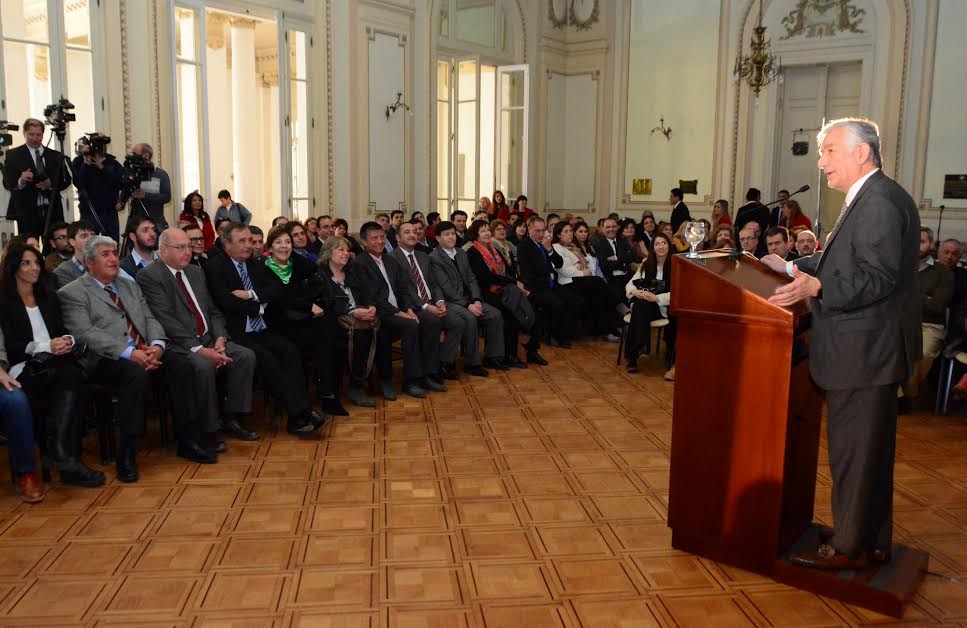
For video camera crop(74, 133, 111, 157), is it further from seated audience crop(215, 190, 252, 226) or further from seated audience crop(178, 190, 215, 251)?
seated audience crop(215, 190, 252, 226)

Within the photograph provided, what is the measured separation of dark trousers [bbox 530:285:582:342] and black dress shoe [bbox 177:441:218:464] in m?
3.42

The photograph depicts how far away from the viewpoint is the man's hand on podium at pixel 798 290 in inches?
98.8

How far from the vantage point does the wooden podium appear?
8.69 feet

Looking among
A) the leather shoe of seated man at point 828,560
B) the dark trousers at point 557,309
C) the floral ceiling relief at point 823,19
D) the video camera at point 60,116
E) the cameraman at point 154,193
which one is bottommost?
the leather shoe of seated man at point 828,560

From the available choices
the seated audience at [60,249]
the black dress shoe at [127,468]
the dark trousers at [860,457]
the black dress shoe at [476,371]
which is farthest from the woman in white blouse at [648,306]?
the seated audience at [60,249]

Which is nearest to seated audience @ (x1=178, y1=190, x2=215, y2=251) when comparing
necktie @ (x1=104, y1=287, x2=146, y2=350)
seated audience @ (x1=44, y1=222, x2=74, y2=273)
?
seated audience @ (x1=44, y1=222, x2=74, y2=273)

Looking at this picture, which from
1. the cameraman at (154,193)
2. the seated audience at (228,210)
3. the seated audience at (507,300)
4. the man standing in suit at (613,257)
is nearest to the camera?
the seated audience at (507,300)

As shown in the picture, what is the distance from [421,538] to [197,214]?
213 inches

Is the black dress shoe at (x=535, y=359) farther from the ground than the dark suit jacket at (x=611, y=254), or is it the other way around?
the dark suit jacket at (x=611, y=254)

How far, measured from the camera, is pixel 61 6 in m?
6.76

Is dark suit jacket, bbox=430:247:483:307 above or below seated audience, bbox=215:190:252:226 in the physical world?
below

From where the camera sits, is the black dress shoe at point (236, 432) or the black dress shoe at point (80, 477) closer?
the black dress shoe at point (80, 477)

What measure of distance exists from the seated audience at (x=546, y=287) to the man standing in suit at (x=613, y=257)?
0.60m

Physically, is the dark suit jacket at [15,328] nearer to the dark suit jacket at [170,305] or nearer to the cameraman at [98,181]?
the dark suit jacket at [170,305]
